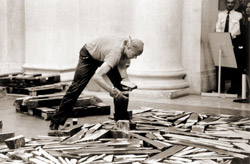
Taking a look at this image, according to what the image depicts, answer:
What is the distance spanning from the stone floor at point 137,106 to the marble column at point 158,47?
1.45ft

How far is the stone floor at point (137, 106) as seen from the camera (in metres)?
9.09

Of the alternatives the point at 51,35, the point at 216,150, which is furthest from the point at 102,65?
the point at 51,35

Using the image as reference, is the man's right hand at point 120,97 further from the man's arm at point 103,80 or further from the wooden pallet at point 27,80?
the wooden pallet at point 27,80

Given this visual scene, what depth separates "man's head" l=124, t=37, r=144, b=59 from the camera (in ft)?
26.4

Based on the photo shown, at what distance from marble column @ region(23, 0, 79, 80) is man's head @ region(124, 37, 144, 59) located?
20.0ft

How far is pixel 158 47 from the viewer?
42.3ft

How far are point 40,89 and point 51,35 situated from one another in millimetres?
2203

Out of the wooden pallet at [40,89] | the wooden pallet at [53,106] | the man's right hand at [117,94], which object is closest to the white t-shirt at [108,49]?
the man's right hand at [117,94]

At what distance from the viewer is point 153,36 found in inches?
508

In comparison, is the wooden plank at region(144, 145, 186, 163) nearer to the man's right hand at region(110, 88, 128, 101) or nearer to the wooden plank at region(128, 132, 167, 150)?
the wooden plank at region(128, 132, 167, 150)

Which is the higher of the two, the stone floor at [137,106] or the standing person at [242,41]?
the standing person at [242,41]

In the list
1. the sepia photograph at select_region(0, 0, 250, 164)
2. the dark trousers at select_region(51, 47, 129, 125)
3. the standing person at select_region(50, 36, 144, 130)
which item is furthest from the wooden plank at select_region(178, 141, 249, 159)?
the dark trousers at select_region(51, 47, 129, 125)

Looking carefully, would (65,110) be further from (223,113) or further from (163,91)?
(163,91)

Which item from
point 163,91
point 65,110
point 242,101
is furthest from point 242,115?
point 65,110
